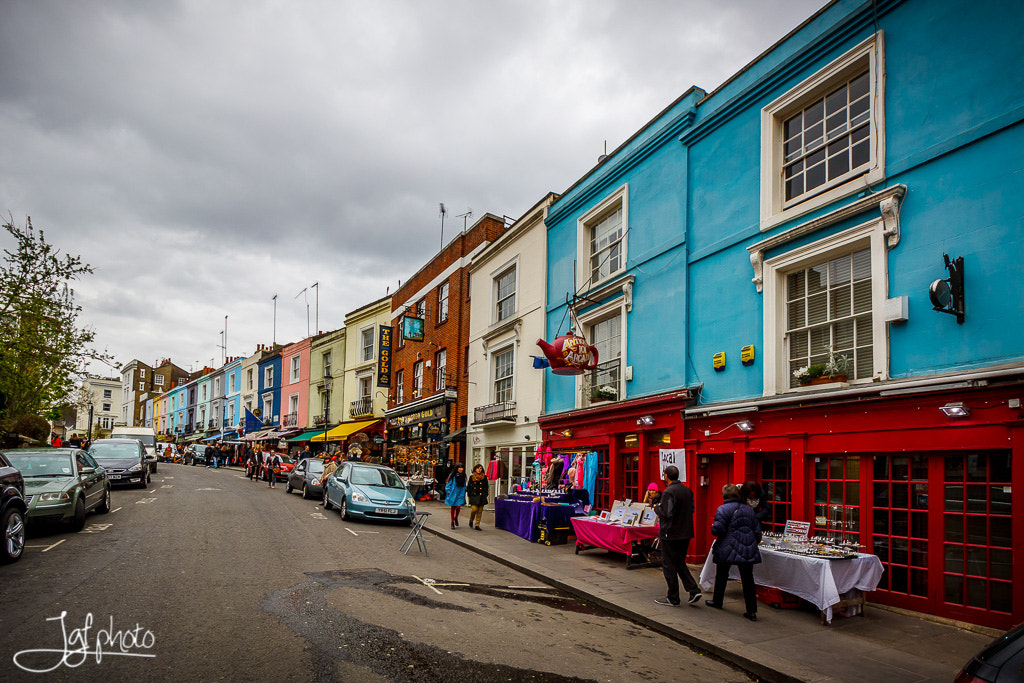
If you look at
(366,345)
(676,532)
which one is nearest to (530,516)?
(676,532)

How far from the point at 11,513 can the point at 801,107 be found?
1323cm

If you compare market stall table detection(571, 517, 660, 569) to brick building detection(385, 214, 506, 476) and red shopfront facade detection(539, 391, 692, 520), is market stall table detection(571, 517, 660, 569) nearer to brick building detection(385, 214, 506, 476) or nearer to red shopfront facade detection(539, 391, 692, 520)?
red shopfront facade detection(539, 391, 692, 520)

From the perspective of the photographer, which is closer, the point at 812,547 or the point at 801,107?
the point at 812,547

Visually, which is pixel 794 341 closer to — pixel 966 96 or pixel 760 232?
pixel 760 232

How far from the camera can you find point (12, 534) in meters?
8.72

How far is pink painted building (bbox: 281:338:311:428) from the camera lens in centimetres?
3897

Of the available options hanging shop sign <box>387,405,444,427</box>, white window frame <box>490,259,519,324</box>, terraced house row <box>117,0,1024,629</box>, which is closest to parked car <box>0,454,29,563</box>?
terraced house row <box>117,0,1024,629</box>

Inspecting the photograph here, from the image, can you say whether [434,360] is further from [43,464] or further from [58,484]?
[58,484]

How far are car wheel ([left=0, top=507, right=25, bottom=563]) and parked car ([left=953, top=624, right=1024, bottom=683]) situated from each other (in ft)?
33.6

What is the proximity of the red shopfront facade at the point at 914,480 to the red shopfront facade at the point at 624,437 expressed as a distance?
199 cm

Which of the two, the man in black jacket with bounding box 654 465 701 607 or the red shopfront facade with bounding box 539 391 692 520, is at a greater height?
the red shopfront facade with bounding box 539 391 692 520

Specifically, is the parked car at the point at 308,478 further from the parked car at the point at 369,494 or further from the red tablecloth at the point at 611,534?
the red tablecloth at the point at 611,534

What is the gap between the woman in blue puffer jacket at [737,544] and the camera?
7.95 metres

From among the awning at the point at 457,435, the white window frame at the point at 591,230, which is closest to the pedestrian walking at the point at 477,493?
the white window frame at the point at 591,230
